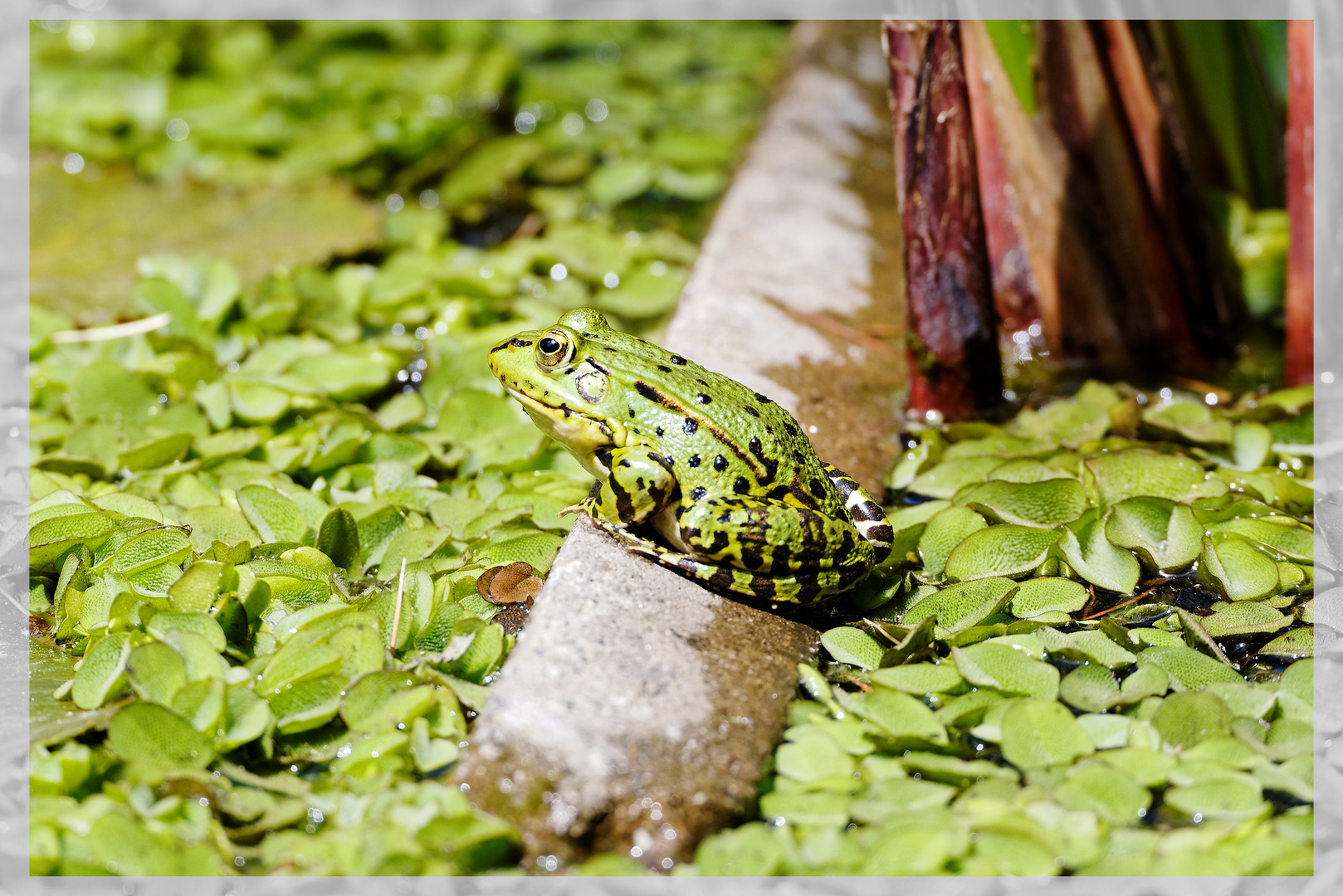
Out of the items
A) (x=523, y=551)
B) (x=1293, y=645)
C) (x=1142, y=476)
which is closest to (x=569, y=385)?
(x=523, y=551)

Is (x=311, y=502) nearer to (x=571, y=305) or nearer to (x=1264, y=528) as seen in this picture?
(x=571, y=305)

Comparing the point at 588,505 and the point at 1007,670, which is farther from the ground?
the point at 588,505

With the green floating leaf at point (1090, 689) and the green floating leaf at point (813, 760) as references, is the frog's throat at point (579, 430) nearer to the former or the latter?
the green floating leaf at point (813, 760)

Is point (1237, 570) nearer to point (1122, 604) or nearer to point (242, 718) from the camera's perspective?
point (1122, 604)

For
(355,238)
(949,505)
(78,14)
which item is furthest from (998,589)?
(78,14)

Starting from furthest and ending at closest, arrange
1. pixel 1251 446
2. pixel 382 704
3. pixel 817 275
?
pixel 817 275, pixel 1251 446, pixel 382 704

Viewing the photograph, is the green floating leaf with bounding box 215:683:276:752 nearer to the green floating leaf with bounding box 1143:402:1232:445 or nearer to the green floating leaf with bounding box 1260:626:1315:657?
the green floating leaf with bounding box 1260:626:1315:657

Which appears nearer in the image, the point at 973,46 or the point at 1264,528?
the point at 1264,528
